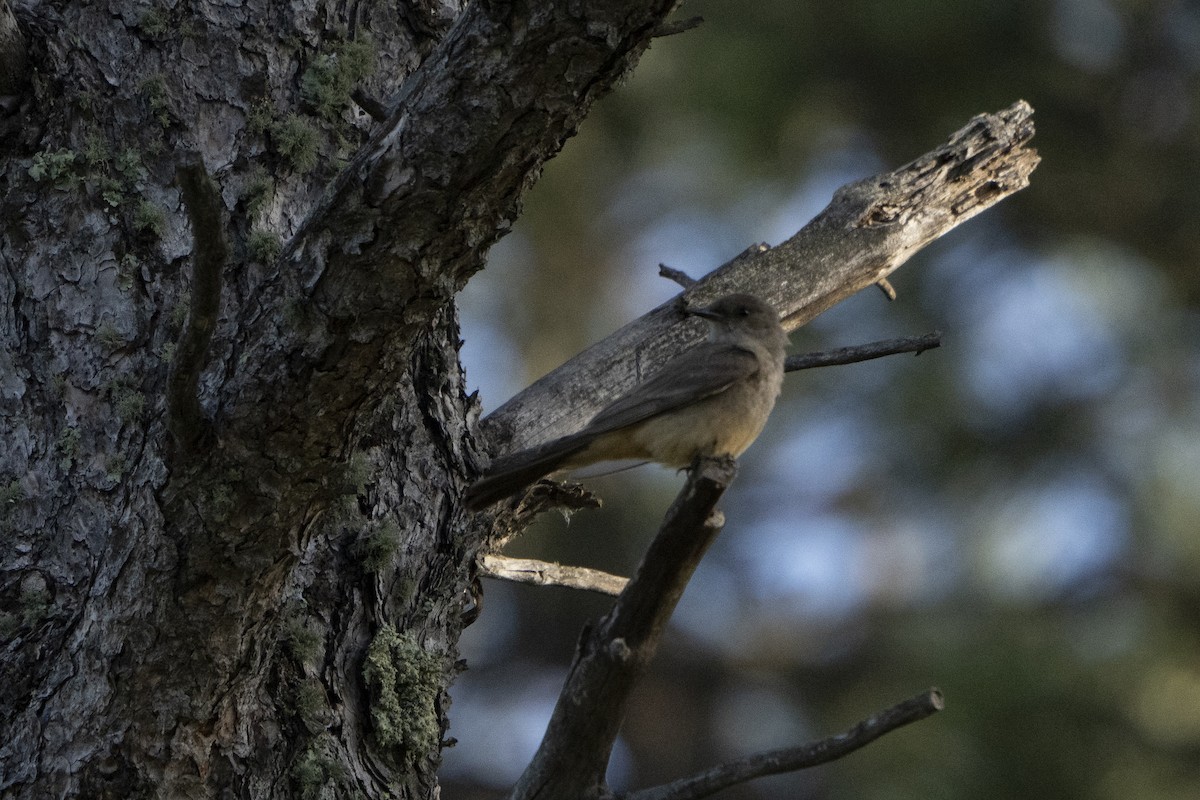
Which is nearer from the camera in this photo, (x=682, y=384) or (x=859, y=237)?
(x=859, y=237)

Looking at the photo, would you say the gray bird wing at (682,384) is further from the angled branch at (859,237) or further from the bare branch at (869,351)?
the bare branch at (869,351)

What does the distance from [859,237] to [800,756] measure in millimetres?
2363

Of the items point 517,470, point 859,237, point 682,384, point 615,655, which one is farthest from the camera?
point 682,384

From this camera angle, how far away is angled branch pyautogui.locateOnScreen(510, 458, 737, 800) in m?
2.56

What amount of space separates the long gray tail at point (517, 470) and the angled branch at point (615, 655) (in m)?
1.08

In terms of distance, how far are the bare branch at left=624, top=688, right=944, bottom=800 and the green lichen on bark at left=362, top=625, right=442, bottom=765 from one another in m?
0.93

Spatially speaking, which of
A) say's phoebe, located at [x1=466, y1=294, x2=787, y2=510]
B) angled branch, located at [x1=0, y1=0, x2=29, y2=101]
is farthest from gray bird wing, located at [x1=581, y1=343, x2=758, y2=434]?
angled branch, located at [x1=0, y1=0, x2=29, y2=101]

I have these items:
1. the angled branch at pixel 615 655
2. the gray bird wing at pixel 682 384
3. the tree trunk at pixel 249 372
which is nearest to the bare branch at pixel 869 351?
the gray bird wing at pixel 682 384

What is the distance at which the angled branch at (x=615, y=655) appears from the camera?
256cm

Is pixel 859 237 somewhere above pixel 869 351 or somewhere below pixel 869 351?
above

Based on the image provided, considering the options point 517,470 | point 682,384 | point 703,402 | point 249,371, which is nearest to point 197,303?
point 249,371

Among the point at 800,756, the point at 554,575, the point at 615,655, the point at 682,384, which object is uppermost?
the point at 682,384

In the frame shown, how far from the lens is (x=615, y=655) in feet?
8.31

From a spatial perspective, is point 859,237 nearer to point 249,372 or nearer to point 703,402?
point 703,402
